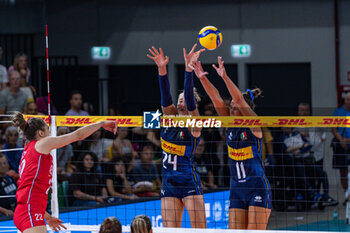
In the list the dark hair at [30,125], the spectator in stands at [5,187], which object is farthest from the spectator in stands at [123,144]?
the dark hair at [30,125]

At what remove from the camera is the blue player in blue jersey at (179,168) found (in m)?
6.55

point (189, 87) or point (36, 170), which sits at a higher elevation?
point (189, 87)

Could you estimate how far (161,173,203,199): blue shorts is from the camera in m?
6.54

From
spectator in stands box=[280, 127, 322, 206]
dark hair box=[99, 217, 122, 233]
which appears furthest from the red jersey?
spectator in stands box=[280, 127, 322, 206]

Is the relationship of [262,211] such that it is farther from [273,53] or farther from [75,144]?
[273,53]

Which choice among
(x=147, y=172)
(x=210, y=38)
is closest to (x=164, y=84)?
(x=210, y=38)

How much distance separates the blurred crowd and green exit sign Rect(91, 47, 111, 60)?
356 centimetres

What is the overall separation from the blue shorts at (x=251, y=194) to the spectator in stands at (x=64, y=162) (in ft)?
11.5

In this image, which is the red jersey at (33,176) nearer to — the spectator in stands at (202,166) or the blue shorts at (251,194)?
the blue shorts at (251,194)

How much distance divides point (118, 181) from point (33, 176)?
461cm

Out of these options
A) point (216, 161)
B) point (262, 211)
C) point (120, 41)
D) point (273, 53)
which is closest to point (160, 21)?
point (120, 41)

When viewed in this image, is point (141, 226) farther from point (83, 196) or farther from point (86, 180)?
point (86, 180)

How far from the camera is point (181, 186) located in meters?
6.54

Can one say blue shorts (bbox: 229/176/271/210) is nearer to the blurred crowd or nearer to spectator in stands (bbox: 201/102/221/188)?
the blurred crowd
